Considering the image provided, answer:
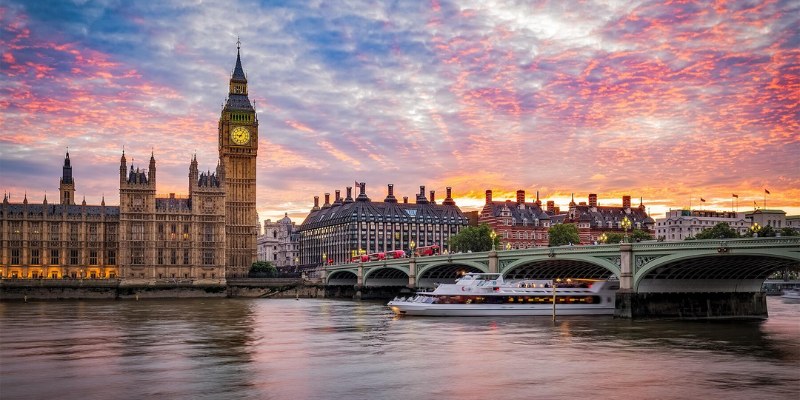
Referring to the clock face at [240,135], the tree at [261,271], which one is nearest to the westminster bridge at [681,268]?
the tree at [261,271]

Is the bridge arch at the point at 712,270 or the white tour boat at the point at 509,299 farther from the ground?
the bridge arch at the point at 712,270

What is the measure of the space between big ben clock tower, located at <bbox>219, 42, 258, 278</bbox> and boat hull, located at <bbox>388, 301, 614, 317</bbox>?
3635 inches

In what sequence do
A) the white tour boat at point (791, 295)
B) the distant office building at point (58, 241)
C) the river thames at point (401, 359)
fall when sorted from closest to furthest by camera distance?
the river thames at point (401, 359) < the white tour boat at point (791, 295) < the distant office building at point (58, 241)

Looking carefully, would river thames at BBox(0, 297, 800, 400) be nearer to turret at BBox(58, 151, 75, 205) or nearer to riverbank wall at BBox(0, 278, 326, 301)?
riverbank wall at BBox(0, 278, 326, 301)

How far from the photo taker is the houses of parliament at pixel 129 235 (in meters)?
160

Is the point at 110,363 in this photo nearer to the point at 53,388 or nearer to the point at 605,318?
the point at 53,388

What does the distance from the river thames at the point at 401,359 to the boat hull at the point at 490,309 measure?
22.5ft

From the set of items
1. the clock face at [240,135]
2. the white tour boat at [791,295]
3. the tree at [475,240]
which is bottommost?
the white tour boat at [791,295]

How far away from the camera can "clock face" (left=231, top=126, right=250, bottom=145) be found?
606ft

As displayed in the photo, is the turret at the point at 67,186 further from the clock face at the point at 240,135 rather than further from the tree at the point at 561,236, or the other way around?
the tree at the point at 561,236

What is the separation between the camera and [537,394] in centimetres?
3800

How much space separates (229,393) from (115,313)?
2592 inches

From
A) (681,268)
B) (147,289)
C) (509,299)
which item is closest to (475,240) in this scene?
(147,289)

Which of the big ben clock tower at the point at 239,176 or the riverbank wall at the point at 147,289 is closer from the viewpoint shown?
the riverbank wall at the point at 147,289
